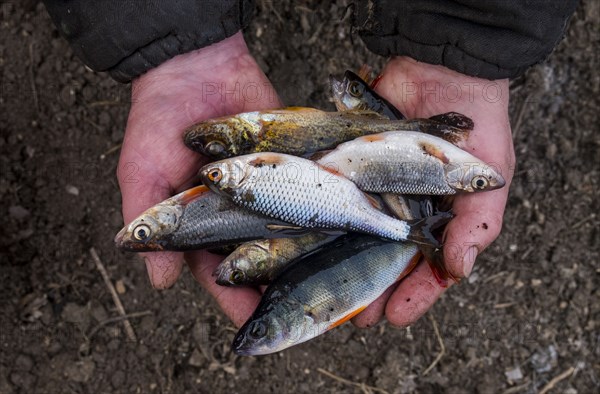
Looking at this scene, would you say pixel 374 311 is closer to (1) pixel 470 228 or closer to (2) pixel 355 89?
(1) pixel 470 228

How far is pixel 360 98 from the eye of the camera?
3463 mm

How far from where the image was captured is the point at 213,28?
132 inches

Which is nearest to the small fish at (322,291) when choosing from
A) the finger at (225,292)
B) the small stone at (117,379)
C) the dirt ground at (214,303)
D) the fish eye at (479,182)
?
the finger at (225,292)

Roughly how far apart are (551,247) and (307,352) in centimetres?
193

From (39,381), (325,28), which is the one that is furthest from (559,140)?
(39,381)

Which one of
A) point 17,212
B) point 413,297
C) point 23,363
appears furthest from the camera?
point 17,212

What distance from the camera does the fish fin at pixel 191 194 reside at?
304cm

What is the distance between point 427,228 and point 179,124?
1482 millimetres

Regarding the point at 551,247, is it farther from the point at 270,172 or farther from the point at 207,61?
the point at 207,61

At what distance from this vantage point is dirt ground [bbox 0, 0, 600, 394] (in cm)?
414

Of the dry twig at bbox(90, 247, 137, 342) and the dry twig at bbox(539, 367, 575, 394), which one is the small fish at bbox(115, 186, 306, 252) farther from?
the dry twig at bbox(539, 367, 575, 394)

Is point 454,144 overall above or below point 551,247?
above

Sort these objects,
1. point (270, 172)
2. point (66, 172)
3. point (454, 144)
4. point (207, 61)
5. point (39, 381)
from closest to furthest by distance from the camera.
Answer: point (270, 172)
point (454, 144)
point (207, 61)
point (39, 381)
point (66, 172)

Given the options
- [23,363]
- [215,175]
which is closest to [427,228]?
[215,175]
